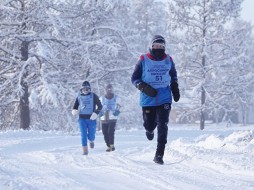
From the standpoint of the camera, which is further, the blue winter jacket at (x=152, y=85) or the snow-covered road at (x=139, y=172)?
the blue winter jacket at (x=152, y=85)

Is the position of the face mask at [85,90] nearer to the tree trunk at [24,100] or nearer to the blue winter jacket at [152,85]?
the blue winter jacket at [152,85]

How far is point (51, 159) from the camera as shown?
923cm

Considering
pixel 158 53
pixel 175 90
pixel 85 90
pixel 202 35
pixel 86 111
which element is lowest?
pixel 86 111

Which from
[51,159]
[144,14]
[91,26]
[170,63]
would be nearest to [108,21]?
[91,26]

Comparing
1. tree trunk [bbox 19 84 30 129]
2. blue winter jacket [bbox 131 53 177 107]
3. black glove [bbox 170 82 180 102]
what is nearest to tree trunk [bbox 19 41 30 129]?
tree trunk [bbox 19 84 30 129]

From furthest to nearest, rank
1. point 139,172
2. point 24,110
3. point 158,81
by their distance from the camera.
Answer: point 24,110, point 158,81, point 139,172

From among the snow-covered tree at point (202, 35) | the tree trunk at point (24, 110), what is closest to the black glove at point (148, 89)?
the tree trunk at point (24, 110)

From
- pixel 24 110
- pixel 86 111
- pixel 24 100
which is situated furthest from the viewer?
pixel 24 110

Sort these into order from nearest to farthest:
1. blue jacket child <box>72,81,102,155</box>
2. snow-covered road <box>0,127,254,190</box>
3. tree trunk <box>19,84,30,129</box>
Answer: snow-covered road <box>0,127,254,190</box> → blue jacket child <box>72,81,102,155</box> → tree trunk <box>19,84,30,129</box>

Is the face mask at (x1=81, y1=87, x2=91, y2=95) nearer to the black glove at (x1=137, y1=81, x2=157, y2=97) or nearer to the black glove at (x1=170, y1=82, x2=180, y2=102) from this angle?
the black glove at (x1=170, y1=82, x2=180, y2=102)

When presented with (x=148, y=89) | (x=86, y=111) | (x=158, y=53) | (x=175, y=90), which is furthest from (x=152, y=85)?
(x=86, y=111)

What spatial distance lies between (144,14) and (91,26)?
654 inches

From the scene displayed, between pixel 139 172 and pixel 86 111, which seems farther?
pixel 86 111

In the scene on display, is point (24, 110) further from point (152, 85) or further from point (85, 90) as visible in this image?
point (152, 85)
